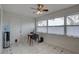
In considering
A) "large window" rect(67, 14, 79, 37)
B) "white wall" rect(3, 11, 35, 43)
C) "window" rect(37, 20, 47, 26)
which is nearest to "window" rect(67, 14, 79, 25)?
"large window" rect(67, 14, 79, 37)

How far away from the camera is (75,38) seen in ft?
15.9

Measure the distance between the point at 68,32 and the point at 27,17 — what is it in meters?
4.92

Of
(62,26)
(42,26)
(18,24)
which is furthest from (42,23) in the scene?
(62,26)

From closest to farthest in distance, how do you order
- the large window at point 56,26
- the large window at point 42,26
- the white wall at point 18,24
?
the large window at point 56,26 < the large window at point 42,26 < the white wall at point 18,24

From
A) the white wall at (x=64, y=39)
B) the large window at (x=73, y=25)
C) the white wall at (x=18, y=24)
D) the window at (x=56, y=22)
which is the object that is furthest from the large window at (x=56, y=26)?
the white wall at (x=18, y=24)

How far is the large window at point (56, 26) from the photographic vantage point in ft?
19.7

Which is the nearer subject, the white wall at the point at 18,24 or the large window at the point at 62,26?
the large window at the point at 62,26

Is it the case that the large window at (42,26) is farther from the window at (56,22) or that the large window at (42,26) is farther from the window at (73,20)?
the window at (73,20)

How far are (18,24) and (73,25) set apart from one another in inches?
202

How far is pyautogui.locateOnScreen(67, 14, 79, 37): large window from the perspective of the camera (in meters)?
4.84

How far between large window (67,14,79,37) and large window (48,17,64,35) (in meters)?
0.62

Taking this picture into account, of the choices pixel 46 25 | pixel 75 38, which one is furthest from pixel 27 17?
pixel 75 38

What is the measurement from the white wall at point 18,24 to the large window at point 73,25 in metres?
4.76

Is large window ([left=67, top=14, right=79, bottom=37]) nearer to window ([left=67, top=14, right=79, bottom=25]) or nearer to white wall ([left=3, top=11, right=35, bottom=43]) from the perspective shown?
window ([left=67, top=14, right=79, bottom=25])
